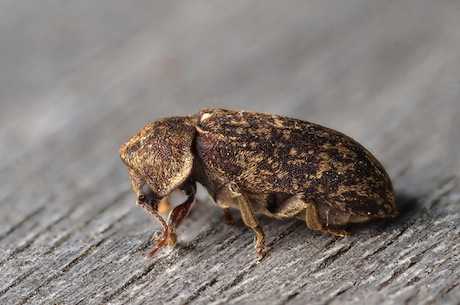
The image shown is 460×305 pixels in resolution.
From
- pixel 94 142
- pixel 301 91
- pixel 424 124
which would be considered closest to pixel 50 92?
pixel 94 142

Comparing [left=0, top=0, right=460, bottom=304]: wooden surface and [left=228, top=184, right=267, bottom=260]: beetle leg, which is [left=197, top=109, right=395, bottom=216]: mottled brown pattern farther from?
[left=0, top=0, right=460, bottom=304]: wooden surface

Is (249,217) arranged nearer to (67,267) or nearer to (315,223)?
(315,223)

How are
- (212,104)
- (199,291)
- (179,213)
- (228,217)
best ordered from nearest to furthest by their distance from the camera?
(199,291), (179,213), (228,217), (212,104)

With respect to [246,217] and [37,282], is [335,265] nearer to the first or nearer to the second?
[246,217]

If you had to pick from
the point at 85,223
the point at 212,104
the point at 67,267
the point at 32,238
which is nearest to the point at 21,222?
the point at 32,238

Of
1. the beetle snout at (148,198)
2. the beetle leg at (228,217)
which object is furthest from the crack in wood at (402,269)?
the beetle snout at (148,198)

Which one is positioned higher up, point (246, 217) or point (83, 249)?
point (83, 249)
